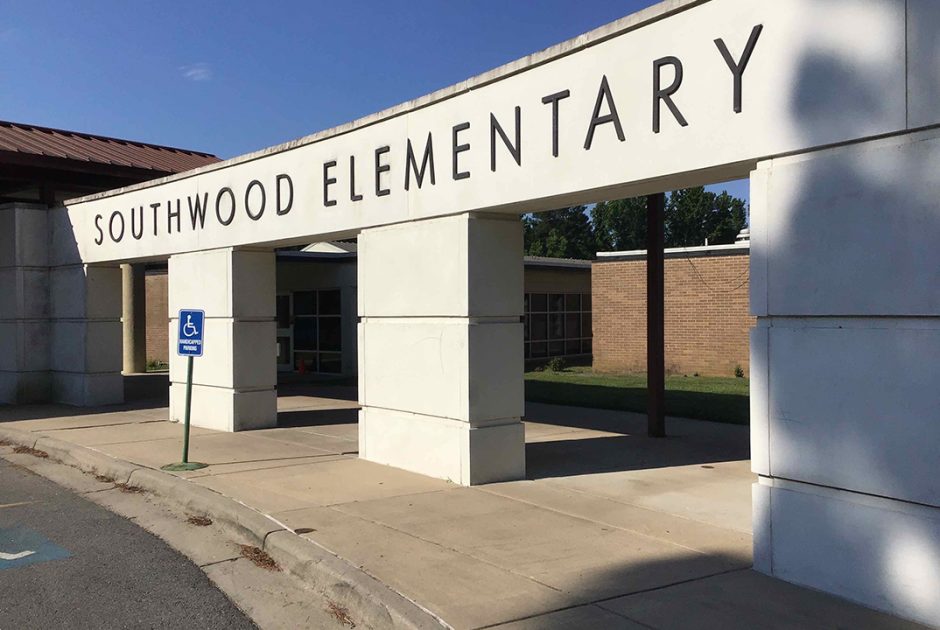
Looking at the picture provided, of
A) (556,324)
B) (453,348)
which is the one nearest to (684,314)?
(556,324)

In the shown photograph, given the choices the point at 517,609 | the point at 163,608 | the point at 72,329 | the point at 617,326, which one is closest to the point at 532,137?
the point at 517,609

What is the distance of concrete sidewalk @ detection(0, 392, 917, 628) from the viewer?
5.19 m

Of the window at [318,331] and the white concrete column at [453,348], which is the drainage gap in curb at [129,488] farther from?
the window at [318,331]

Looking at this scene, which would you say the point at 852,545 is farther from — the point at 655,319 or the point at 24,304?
the point at 24,304

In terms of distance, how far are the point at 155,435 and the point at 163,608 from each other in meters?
7.57

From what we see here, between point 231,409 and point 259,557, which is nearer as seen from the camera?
point 259,557

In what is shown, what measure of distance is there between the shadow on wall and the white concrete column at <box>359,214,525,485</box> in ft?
12.1

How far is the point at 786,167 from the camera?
18.8 ft

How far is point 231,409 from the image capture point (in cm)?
1290

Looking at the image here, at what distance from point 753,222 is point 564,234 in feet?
250

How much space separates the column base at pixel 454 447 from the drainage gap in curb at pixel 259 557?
259cm

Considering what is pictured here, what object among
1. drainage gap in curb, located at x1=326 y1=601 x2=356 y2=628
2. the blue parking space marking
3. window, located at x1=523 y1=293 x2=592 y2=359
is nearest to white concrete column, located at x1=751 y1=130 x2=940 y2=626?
drainage gap in curb, located at x1=326 y1=601 x2=356 y2=628

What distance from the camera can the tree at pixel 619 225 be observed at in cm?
7956

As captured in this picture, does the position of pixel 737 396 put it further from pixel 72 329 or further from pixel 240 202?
pixel 72 329
